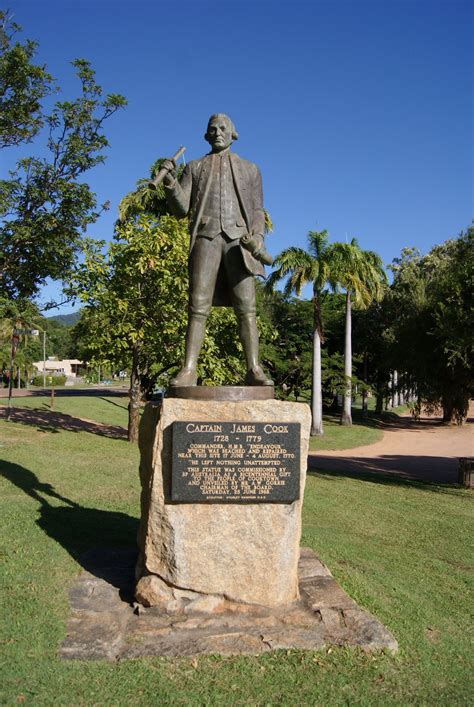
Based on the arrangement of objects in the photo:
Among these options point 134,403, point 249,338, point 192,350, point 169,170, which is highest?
point 169,170

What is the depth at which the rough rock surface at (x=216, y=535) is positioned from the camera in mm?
4840

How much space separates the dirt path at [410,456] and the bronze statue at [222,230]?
36.1 feet

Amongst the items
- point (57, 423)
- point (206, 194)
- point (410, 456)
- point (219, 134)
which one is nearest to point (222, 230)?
point (206, 194)

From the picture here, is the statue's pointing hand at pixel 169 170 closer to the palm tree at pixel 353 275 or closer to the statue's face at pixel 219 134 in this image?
the statue's face at pixel 219 134

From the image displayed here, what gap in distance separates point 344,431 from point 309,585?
72.2 ft

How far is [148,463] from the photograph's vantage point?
5078mm

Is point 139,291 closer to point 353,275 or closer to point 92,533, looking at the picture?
point 92,533

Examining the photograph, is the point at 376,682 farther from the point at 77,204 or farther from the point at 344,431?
the point at 344,431

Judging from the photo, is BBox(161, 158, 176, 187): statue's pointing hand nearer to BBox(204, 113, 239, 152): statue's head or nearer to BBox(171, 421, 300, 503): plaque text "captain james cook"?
BBox(204, 113, 239, 152): statue's head

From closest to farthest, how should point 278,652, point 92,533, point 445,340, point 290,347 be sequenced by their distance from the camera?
1. point 278,652
2. point 92,533
3. point 445,340
4. point 290,347

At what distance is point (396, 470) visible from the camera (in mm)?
17297

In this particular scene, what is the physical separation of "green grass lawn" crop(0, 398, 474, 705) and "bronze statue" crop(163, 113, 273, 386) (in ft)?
7.73

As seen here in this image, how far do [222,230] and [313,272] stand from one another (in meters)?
17.9

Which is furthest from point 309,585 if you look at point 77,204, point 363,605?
point 77,204
